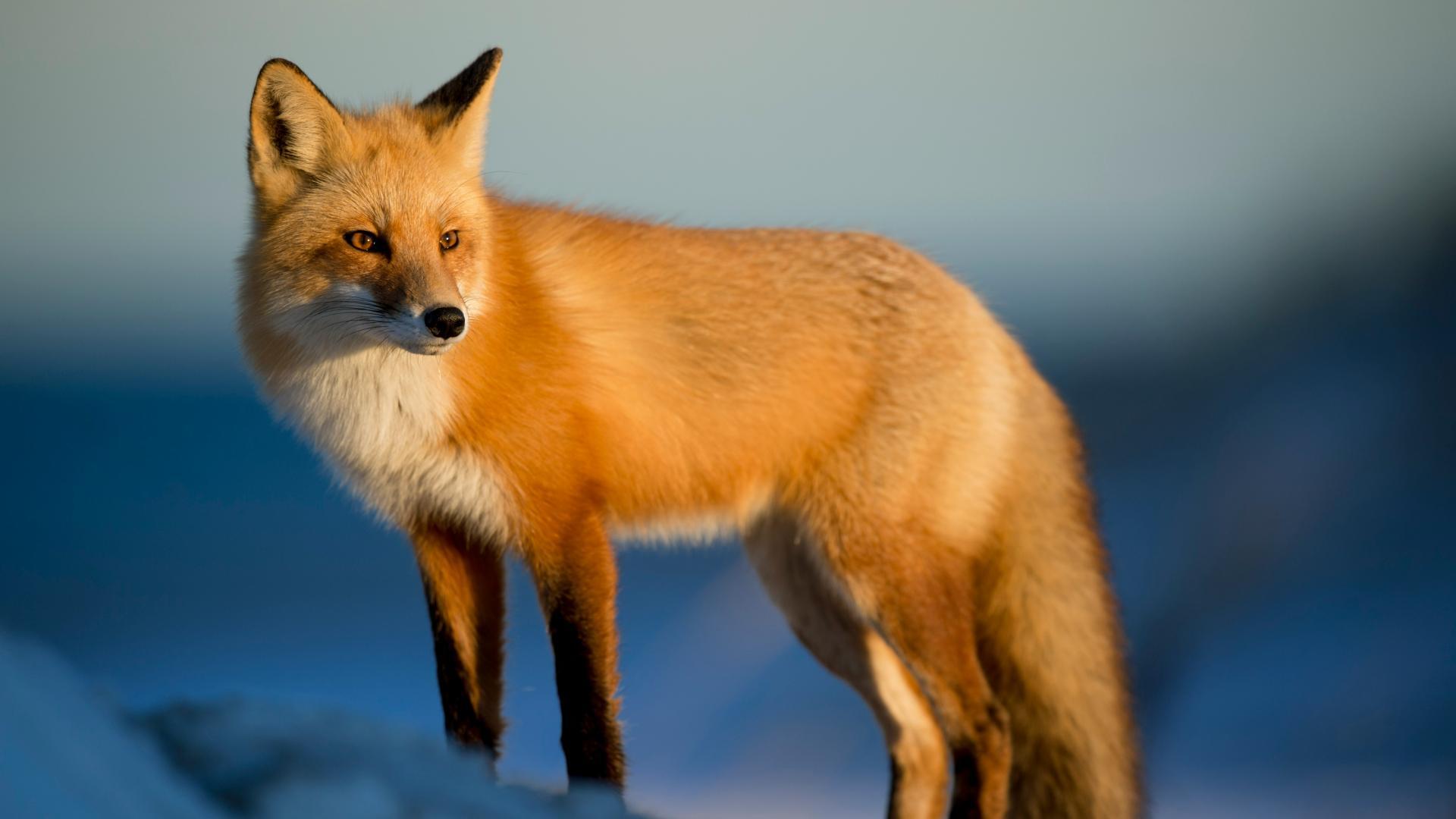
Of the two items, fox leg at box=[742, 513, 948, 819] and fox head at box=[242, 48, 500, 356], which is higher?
fox head at box=[242, 48, 500, 356]

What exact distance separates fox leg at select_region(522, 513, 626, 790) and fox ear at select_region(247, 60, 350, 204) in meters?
0.78

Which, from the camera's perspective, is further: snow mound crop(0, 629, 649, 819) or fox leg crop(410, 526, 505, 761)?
fox leg crop(410, 526, 505, 761)

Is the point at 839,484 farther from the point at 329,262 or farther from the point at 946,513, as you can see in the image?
the point at 329,262

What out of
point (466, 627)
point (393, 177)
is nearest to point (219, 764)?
point (393, 177)

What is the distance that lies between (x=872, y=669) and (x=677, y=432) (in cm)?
79

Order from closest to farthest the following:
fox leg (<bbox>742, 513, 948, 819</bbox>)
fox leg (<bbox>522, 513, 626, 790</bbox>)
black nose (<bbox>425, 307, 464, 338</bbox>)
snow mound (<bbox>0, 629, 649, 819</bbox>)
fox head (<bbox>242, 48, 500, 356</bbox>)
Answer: snow mound (<bbox>0, 629, 649, 819</bbox>), black nose (<bbox>425, 307, 464, 338</bbox>), fox head (<bbox>242, 48, 500, 356</bbox>), fox leg (<bbox>522, 513, 626, 790</bbox>), fox leg (<bbox>742, 513, 948, 819</bbox>)

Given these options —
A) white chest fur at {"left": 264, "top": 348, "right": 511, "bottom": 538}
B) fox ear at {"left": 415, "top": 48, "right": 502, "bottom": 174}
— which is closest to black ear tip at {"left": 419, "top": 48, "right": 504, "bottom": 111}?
fox ear at {"left": 415, "top": 48, "right": 502, "bottom": 174}

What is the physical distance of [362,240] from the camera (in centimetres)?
200

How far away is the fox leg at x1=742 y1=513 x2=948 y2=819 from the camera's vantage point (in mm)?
2738

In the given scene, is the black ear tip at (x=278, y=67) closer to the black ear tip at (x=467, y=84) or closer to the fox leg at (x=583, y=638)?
the black ear tip at (x=467, y=84)

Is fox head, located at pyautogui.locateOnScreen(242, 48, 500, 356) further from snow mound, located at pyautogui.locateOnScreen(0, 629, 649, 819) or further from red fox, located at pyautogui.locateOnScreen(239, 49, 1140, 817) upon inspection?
snow mound, located at pyautogui.locateOnScreen(0, 629, 649, 819)

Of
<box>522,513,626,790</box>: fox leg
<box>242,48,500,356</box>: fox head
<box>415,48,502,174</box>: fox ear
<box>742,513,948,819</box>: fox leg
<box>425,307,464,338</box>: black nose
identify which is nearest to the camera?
<box>425,307,464,338</box>: black nose

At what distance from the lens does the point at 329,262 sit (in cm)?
200

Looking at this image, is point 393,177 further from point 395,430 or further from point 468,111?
point 395,430
